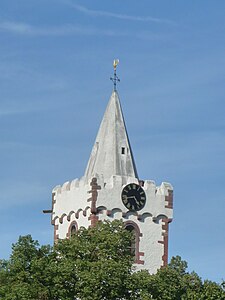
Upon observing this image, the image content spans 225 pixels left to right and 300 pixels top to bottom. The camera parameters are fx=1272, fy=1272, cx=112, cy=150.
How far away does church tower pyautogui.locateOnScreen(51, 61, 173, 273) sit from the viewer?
262 feet

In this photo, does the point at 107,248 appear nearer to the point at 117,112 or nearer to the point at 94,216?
the point at 94,216

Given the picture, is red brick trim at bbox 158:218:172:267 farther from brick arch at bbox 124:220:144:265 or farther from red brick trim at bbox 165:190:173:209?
brick arch at bbox 124:220:144:265

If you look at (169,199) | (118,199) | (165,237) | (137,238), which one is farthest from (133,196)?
(165,237)

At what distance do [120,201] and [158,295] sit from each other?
47.4ft

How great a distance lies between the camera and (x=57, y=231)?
84.0 metres

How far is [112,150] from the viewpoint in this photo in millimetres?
83000

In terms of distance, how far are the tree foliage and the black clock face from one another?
1192cm

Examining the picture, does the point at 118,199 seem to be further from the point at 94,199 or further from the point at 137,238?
the point at 137,238

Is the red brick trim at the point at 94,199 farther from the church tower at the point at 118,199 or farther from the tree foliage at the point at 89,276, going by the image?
the tree foliage at the point at 89,276

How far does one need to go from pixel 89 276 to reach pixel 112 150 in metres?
18.5

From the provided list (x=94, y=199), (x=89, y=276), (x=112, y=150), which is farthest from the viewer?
(x=112, y=150)

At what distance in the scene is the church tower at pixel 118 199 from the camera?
80000mm

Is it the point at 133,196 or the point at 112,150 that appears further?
the point at 112,150

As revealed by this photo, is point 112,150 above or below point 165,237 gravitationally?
above
